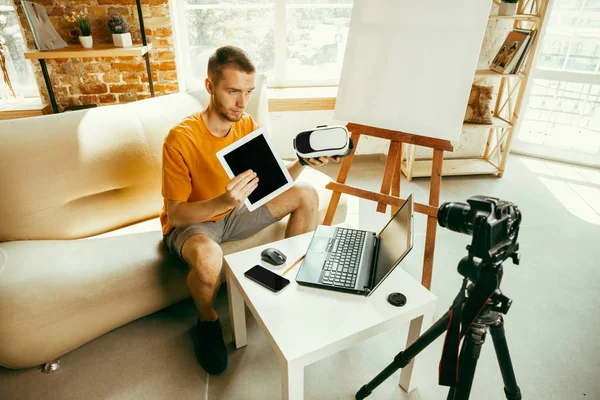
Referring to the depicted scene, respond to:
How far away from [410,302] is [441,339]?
1.84 feet

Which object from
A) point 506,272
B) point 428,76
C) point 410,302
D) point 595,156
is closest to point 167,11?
point 428,76

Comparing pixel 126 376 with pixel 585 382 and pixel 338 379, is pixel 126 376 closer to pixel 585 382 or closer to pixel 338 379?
pixel 338 379

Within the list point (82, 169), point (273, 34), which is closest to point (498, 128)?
point (273, 34)

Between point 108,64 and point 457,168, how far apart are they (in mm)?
2731

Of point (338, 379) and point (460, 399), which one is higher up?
point (460, 399)

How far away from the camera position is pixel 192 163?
143 centimetres

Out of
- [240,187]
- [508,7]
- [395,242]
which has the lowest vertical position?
[395,242]

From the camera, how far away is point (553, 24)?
2916mm

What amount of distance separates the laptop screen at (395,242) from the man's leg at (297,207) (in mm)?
453

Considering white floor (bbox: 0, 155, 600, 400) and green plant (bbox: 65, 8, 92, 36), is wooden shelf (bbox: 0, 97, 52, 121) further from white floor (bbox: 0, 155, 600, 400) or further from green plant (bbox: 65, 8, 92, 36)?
white floor (bbox: 0, 155, 600, 400)

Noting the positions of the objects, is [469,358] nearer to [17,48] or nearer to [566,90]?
[566,90]

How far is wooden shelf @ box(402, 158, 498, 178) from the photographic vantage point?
2.97 meters

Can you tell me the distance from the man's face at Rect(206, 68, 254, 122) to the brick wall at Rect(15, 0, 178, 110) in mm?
1410

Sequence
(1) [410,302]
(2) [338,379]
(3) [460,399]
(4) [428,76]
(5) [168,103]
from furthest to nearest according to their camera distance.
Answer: (5) [168,103]
(4) [428,76]
(2) [338,379]
(1) [410,302]
(3) [460,399]
